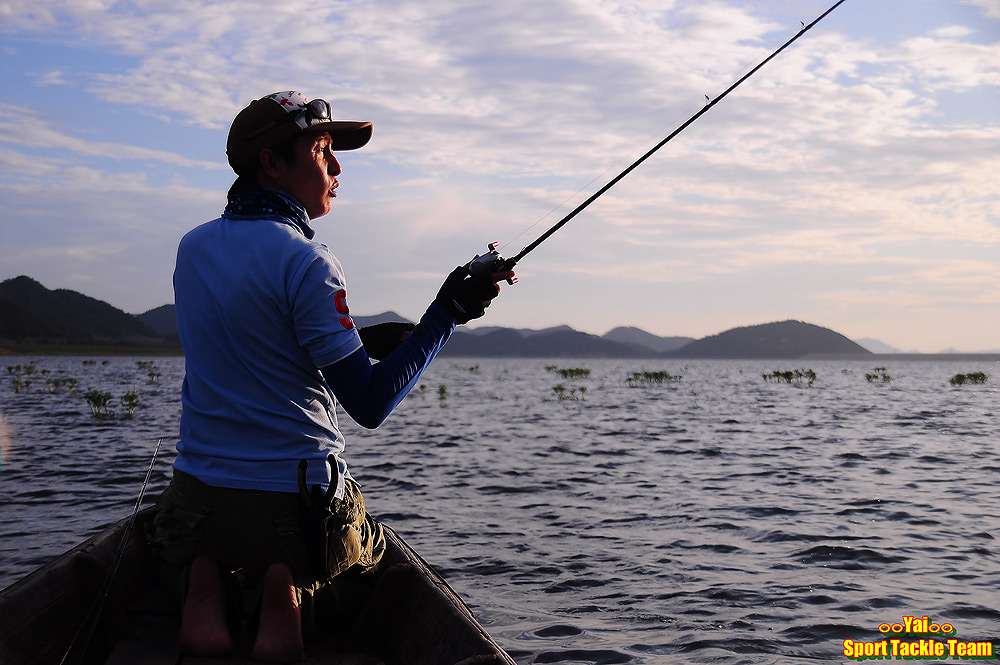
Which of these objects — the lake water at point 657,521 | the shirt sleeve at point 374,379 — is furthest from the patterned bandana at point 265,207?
the lake water at point 657,521

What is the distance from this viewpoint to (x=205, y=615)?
313cm

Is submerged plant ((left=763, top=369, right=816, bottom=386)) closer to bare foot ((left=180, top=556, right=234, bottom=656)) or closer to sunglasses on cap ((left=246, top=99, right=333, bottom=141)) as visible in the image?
sunglasses on cap ((left=246, top=99, right=333, bottom=141))

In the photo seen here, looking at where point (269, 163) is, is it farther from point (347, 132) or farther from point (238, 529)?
point (238, 529)

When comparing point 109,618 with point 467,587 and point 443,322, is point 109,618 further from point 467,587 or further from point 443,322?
point 467,587

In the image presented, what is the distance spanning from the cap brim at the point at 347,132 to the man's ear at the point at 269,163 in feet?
0.60

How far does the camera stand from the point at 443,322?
3488 millimetres

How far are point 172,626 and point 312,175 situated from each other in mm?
2344

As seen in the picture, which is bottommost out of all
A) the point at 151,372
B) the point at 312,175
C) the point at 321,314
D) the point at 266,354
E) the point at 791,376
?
the point at 151,372

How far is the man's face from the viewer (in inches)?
133

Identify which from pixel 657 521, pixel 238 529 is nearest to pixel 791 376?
pixel 657 521

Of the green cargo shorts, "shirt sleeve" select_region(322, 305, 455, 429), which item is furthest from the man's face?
the green cargo shorts

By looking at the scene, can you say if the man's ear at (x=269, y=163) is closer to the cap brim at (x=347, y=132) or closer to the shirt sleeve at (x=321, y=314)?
the cap brim at (x=347, y=132)

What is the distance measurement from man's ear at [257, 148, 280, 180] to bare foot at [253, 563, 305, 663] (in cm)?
161

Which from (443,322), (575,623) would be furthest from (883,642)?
(443,322)
